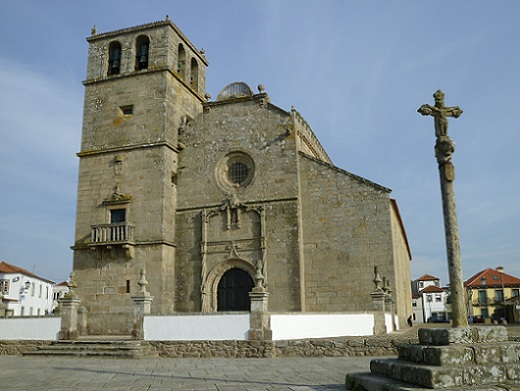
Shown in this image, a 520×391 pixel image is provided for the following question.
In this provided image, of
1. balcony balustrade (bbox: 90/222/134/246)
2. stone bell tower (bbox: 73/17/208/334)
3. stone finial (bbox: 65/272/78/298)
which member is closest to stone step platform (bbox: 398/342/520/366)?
stone finial (bbox: 65/272/78/298)

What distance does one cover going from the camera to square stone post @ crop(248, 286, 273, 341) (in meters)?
13.3

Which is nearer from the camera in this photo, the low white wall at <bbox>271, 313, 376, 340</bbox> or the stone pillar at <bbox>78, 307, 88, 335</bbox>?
the low white wall at <bbox>271, 313, 376, 340</bbox>

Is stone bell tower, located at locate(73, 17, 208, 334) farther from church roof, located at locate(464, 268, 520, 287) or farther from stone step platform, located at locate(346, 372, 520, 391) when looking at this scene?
church roof, located at locate(464, 268, 520, 287)

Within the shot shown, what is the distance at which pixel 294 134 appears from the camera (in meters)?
19.2

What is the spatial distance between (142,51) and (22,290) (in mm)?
32206

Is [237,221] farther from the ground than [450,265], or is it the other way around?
→ [237,221]

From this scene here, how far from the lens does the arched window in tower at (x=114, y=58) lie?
22.0 meters

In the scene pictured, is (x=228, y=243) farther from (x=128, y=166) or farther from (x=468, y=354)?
(x=468, y=354)

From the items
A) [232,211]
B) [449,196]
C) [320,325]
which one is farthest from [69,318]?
[449,196]

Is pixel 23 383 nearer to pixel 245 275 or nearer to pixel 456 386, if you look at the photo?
pixel 456 386

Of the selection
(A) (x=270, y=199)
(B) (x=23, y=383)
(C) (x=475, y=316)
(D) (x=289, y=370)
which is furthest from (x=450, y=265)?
(C) (x=475, y=316)

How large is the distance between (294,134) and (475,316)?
3559 centimetres

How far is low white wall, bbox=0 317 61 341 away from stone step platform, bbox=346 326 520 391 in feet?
41.0

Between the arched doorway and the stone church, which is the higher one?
the stone church
